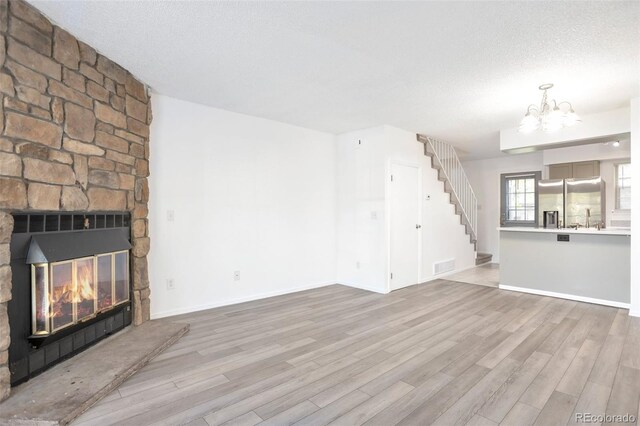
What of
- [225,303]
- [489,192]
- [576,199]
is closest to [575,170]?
[576,199]

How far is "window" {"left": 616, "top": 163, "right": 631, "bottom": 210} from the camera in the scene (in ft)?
18.9

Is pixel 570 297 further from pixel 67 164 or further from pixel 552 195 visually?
pixel 67 164

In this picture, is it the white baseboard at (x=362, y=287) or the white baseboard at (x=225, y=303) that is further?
the white baseboard at (x=362, y=287)

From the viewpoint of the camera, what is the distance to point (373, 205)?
196 inches

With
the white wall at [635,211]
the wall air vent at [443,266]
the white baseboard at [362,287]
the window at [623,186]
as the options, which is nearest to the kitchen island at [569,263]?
the white wall at [635,211]

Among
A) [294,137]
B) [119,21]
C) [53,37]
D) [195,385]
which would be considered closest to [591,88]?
[294,137]

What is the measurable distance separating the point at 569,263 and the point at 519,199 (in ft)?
11.2

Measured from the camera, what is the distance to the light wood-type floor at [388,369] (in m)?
1.90

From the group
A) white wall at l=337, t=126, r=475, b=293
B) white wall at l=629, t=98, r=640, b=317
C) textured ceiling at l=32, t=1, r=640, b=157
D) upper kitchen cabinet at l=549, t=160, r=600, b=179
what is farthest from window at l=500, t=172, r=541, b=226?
textured ceiling at l=32, t=1, r=640, b=157

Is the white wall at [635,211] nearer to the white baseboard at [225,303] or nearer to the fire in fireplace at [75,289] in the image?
the white baseboard at [225,303]

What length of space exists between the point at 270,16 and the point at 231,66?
0.88 m

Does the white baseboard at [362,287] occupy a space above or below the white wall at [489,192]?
below

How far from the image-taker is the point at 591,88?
342cm

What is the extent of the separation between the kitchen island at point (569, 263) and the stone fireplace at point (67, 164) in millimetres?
5170
